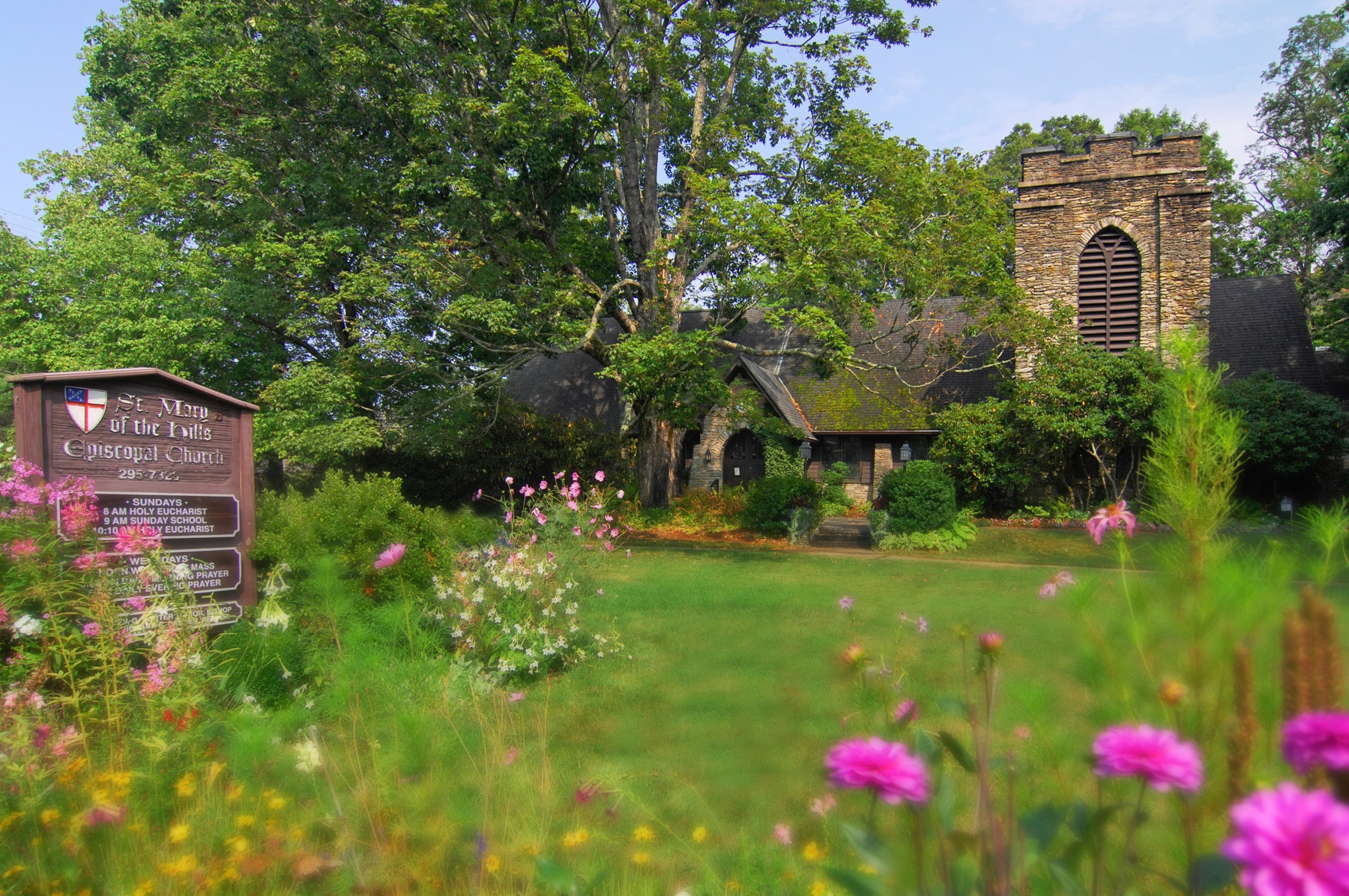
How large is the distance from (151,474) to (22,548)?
2718 millimetres

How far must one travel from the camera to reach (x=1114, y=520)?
2508mm

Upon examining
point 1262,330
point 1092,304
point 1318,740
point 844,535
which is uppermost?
point 1092,304

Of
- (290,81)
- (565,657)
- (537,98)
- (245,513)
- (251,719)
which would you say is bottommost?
(565,657)

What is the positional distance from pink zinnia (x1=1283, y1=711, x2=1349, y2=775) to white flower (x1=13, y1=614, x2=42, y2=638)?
5203 millimetres

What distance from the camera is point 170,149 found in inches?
753

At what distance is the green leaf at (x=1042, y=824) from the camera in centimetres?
142

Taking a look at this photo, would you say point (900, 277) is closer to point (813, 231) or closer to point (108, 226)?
point (813, 231)

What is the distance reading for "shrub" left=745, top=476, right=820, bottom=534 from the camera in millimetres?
18516

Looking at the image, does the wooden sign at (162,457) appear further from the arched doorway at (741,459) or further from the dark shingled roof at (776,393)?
the arched doorway at (741,459)

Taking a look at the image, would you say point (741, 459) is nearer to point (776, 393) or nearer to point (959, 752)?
point (776, 393)

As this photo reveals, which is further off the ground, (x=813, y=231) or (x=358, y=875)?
(x=813, y=231)

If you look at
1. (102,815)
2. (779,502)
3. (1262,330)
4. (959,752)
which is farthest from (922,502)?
(959,752)

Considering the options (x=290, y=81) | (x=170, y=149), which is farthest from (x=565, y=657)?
(x=170, y=149)

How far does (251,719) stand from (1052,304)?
66.4 feet
